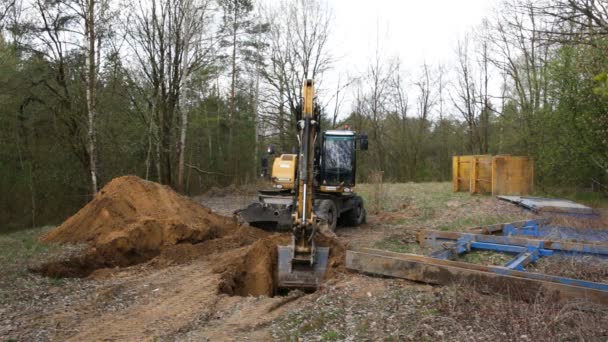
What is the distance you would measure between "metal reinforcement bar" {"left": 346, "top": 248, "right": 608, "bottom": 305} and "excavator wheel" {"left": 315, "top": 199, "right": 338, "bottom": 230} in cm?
378

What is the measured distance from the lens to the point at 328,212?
11867 millimetres

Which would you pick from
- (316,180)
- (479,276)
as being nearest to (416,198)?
(316,180)

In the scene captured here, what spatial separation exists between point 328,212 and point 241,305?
5501mm

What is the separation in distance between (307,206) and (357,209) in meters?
6.09

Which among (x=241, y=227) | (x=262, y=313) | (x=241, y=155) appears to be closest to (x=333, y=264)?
(x=262, y=313)

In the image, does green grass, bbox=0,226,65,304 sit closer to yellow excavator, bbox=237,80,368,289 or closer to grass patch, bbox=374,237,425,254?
yellow excavator, bbox=237,80,368,289

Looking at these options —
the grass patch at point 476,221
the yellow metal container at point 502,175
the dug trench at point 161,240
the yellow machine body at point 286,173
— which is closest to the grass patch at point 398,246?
the dug trench at point 161,240

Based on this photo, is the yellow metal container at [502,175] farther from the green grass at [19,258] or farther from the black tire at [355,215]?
the green grass at [19,258]

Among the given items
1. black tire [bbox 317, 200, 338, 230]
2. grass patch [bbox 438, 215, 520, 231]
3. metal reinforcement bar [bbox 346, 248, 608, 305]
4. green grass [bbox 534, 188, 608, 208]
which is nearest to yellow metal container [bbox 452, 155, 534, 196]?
green grass [bbox 534, 188, 608, 208]

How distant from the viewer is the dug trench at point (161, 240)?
8602mm

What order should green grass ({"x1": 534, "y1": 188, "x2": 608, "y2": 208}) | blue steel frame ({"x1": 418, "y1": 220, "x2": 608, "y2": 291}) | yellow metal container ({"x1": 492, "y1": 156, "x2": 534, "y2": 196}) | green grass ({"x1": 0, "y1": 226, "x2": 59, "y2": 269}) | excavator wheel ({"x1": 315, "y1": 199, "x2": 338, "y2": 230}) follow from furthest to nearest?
yellow metal container ({"x1": 492, "y1": 156, "x2": 534, "y2": 196}) → green grass ({"x1": 534, "y1": 188, "x2": 608, "y2": 208}) → excavator wheel ({"x1": 315, "y1": 199, "x2": 338, "y2": 230}) → green grass ({"x1": 0, "y1": 226, "x2": 59, "y2": 269}) → blue steel frame ({"x1": 418, "y1": 220, "x2": 608, "y2": 291})

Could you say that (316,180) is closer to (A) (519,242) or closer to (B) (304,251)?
(B) (304,251)

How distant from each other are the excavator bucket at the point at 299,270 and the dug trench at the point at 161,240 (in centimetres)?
21

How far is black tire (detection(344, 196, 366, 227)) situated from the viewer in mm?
13805
